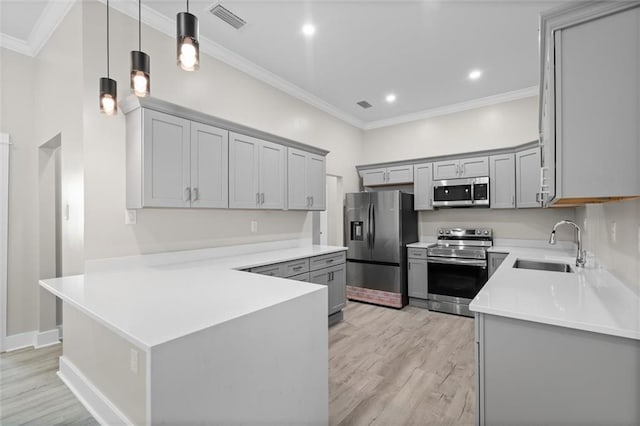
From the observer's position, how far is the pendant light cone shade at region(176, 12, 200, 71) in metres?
1.53

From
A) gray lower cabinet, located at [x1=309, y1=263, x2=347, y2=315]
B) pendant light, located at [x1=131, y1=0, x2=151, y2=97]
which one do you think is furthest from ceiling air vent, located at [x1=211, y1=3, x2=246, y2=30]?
gray lower cabinet, located at [x1=309, y1=263, x2=347, y2=315]

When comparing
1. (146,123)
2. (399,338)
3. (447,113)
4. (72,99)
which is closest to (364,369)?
(399,338)

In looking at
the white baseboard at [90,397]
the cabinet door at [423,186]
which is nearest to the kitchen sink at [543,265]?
the cabinet door at [423,186]

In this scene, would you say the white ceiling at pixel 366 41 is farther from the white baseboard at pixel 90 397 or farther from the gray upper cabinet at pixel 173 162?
the white baseboard at pixel 90 397

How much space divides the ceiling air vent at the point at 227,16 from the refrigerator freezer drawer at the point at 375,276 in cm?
365

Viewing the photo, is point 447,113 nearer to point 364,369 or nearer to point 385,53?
point 385,53

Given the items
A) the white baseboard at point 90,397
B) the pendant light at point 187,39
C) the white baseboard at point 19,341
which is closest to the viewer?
the pendant light at point 187,39

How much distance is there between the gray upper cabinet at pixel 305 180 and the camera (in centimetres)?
→ 392

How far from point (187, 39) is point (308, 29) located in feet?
6.16

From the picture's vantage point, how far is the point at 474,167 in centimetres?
457

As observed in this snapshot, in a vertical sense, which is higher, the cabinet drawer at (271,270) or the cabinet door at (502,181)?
the cabinet door at (502,181)

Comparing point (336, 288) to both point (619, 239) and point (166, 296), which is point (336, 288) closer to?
point (166, 296)

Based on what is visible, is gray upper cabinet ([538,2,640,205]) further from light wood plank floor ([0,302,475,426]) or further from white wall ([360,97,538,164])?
white wall ([360,97,538,164])

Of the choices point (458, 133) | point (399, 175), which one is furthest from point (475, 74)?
point (399, 175)
